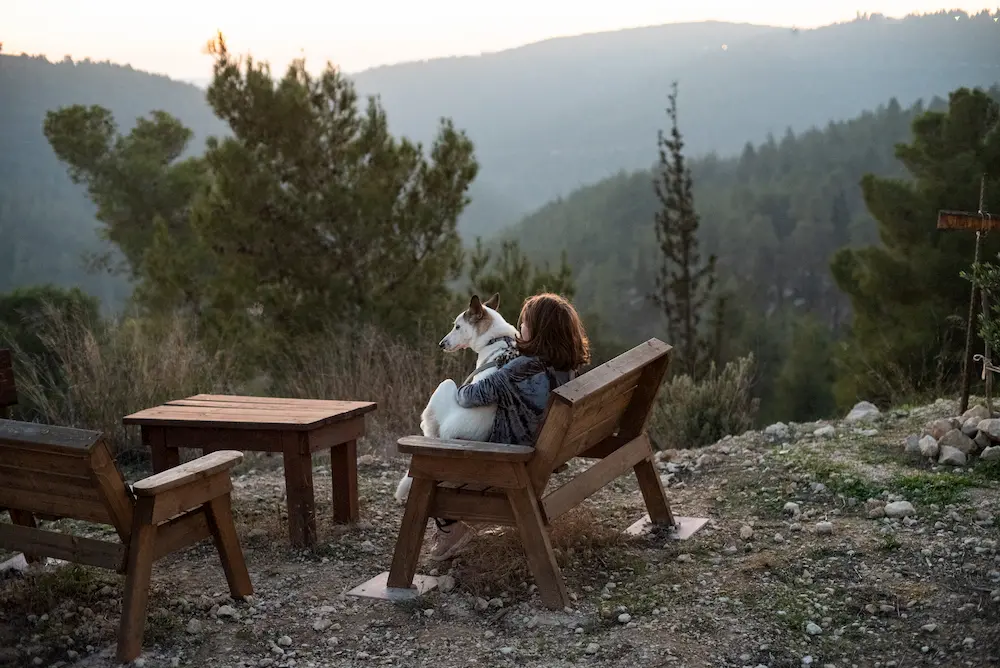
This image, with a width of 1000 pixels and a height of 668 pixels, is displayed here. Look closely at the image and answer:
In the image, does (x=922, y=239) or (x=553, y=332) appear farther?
(x=922, y=239)

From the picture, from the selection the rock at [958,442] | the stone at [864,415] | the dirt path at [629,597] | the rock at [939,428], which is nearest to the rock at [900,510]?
the dirt path at [629,597]

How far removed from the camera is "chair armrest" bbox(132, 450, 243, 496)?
341cm

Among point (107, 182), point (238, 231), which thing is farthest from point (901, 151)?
point (107, 182)

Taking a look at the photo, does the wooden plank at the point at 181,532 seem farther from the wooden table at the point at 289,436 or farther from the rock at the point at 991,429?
the rock at the point at 991,429

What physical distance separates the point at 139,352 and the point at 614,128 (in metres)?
80.1

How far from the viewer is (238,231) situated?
41.3 ft

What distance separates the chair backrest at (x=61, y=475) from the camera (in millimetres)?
3193

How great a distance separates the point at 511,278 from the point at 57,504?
9.56 metres

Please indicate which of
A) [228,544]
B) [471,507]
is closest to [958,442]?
[471,507]

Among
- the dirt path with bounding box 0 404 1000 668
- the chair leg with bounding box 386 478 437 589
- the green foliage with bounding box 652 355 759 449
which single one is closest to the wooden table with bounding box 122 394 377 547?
the dirt path with bounding box 0 404 1000 668

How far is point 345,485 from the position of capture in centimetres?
496

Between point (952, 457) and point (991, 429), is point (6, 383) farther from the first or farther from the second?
point (991, 429)

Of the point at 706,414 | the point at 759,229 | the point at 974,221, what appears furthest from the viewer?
the point at 759,229

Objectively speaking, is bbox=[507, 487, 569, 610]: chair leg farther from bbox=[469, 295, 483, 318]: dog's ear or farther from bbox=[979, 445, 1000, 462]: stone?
bbox=[979, 445, 1000, 462]: stone
